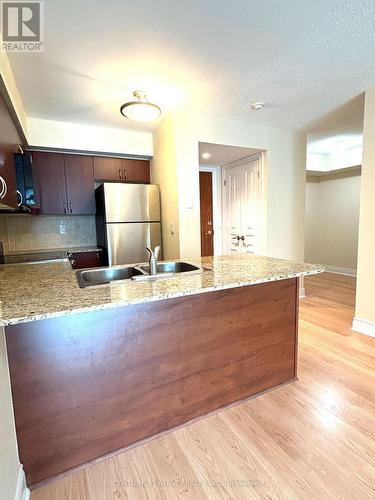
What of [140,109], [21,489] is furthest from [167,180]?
[21,489]

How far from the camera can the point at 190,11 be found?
151cm

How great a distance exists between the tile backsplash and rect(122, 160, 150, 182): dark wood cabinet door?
83 cm

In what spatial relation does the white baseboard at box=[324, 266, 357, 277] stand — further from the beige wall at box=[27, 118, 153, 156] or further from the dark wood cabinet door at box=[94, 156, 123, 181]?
the dark wood cabinet door at box=[94, 156, 123, 181]

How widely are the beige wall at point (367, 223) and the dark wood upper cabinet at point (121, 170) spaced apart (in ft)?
8.65

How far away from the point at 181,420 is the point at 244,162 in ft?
11.0

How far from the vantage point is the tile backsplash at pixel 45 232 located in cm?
329

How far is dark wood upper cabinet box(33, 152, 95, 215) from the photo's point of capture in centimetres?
318

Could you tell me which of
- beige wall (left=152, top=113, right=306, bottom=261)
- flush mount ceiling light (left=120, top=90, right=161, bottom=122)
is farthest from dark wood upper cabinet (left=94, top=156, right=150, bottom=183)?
flush mount ceiling light (left=120, top=90, right=161, bottom=122)

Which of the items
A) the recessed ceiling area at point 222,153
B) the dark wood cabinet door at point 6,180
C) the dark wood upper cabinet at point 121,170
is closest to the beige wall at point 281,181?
the recessed ceiling area at point 222,153

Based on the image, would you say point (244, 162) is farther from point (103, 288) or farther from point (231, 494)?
point (231, 494)

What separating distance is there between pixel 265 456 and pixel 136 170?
134 inches

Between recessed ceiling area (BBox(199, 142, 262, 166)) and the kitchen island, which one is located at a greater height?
recessed ceiling area (BBox(199, 142, 262, 166))

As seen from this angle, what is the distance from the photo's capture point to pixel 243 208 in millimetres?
3930

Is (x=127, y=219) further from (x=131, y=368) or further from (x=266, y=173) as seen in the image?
(x=131, y=368)
